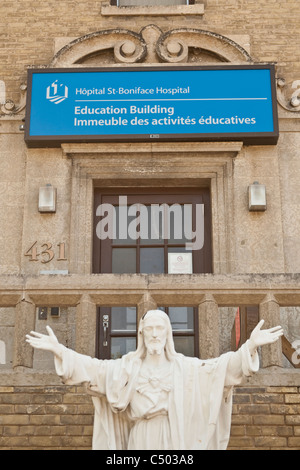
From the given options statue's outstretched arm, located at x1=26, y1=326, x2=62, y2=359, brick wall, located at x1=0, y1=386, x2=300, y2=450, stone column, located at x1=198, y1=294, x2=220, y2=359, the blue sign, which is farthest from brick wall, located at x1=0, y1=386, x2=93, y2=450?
the blue sign

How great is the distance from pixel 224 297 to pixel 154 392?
1.85m

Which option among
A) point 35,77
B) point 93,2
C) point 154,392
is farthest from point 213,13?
point 154,392

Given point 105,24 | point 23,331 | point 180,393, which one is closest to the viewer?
point 180,393

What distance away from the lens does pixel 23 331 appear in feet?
26.3

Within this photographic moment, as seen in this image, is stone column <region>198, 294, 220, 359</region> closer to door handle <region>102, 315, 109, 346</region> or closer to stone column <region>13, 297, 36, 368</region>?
stone column <region>13, 297, 36, 368</region>

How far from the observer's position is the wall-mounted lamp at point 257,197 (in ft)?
37.0

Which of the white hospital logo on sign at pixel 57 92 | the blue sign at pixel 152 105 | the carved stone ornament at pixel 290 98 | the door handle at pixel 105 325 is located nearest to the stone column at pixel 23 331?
the door handle at pixel 105 325

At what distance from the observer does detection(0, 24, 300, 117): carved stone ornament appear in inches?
478

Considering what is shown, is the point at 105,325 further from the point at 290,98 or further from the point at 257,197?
the point at 290,98

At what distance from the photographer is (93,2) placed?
12695 millimetres

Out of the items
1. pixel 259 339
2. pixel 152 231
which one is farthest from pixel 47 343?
pixel 152 231

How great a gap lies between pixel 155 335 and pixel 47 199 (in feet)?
16.5

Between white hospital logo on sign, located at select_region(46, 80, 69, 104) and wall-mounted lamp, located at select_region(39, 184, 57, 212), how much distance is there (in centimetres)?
125

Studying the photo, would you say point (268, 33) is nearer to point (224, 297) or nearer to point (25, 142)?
point (25, 142)
